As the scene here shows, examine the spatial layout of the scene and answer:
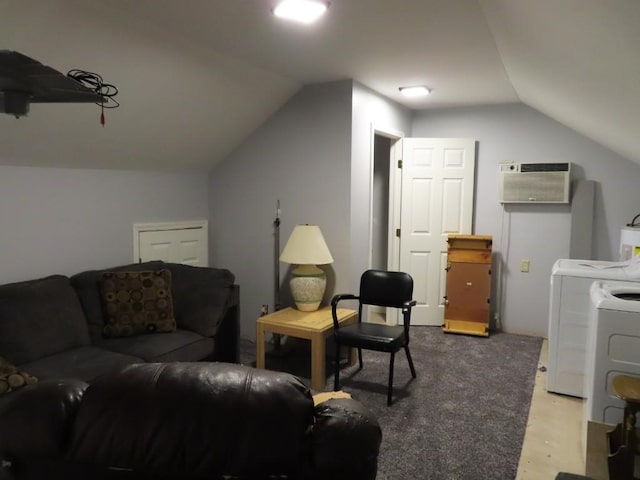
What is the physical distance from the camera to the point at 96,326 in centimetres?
305

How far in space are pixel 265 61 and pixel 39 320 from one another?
7.24 ft

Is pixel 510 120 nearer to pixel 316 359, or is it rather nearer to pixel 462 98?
pixel 462 98

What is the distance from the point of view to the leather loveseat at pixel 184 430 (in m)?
0.89

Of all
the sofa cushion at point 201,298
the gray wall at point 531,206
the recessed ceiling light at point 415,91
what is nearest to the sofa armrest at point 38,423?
the sofa cushion at point 201,298

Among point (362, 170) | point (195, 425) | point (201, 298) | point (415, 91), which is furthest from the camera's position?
point (415, 91)

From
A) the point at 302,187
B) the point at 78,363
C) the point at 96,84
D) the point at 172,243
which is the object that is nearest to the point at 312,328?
the point at 302,187

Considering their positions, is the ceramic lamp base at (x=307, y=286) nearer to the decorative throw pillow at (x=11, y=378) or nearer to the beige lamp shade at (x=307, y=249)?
the beige lamp shade at (x=307, y=249)

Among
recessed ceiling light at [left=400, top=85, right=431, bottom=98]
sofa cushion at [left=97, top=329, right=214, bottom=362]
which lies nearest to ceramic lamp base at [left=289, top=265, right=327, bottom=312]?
sofa cushion at [left=97, top=329, right=214, bottom=362]

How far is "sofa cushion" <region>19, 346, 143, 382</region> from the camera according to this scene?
243 cm

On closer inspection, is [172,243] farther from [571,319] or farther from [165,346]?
[571,319]

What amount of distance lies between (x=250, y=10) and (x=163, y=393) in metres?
2.06

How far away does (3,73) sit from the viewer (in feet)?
5.23

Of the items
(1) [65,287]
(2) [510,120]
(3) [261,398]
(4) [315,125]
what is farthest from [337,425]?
(2) [510,120]

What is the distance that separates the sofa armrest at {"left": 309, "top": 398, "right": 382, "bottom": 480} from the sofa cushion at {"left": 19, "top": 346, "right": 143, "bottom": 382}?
67.8 inches
